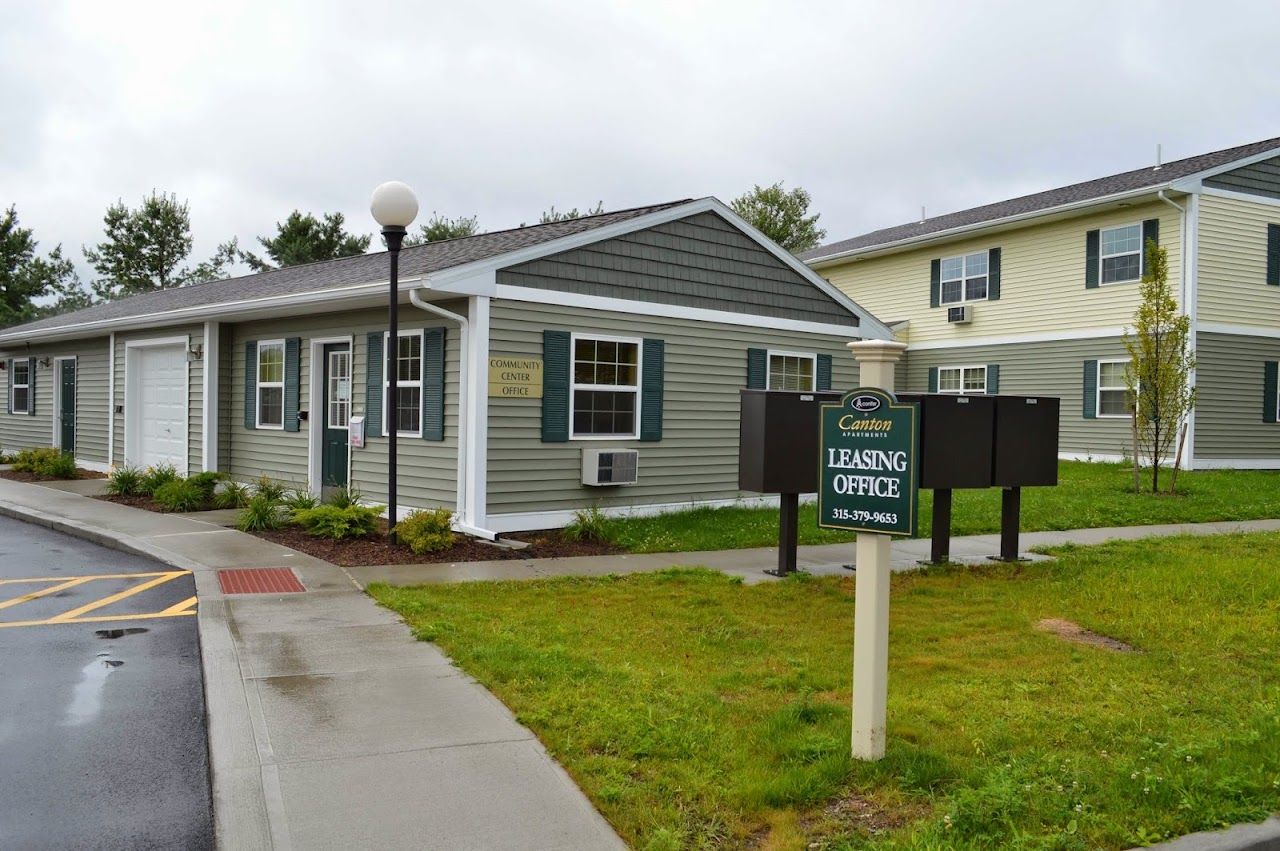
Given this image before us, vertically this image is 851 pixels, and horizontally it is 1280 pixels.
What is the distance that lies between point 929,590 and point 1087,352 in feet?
47.0

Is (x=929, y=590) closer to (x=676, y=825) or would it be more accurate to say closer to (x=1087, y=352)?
(x=676, y=825)

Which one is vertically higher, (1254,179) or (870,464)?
(1254,179)

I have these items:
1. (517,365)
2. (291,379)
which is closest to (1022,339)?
(517,365)

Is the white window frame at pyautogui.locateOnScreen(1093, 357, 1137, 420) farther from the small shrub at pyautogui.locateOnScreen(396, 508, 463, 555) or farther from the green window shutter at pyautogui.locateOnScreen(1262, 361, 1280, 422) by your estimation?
the small shrub at pyautogui.locateOnScreen(396, 508, 463, 555)

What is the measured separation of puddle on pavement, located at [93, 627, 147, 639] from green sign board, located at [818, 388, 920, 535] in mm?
4902

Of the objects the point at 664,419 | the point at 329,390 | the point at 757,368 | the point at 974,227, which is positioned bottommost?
the point at 664,419

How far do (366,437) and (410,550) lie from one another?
116 inches

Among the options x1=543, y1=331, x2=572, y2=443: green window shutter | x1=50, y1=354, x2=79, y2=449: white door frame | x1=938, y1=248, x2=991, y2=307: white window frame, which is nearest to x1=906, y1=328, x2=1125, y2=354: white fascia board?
x1=938, y1=248, x2=991, y2=307: white window frame

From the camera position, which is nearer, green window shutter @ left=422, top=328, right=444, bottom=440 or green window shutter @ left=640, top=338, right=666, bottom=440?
green window shutter @ left=422, top=328, right=444, bottom=440

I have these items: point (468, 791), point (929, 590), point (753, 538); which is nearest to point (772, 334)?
point (753, 538)

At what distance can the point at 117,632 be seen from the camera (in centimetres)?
676

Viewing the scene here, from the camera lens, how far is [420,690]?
17.4 feet

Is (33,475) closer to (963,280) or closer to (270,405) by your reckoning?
(270,405)

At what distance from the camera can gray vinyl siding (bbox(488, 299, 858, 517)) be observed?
432 inches
